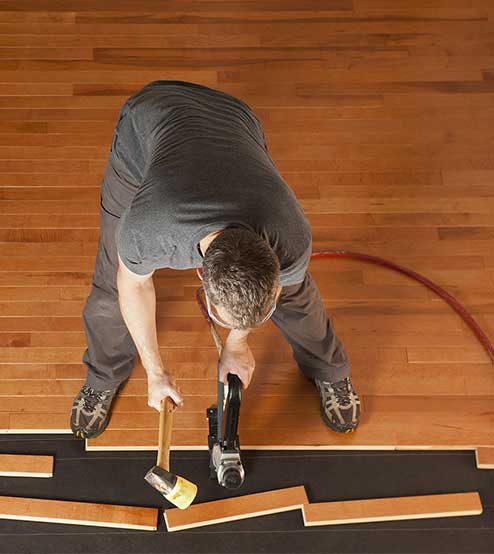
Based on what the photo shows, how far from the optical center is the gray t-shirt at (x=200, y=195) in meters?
1.64

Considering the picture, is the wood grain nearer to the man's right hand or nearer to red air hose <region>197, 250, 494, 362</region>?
red air hose <region>197, 250, 494, 362</region>

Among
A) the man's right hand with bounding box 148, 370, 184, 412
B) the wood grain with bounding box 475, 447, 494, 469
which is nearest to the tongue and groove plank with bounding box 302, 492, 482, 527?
the wood grain with bounding box 475, 447, 494, 469

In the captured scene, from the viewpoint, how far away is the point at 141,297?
1845 millimetres

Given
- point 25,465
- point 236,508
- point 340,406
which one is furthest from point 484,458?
point 25,465

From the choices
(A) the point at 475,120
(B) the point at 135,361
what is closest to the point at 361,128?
(A) the point at 475,120

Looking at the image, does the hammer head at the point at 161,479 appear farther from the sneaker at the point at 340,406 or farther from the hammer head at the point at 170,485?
the sneaker at the point at 340,406

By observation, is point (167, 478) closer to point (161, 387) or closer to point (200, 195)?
point (161, 387)

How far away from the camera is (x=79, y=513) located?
229 centimetres

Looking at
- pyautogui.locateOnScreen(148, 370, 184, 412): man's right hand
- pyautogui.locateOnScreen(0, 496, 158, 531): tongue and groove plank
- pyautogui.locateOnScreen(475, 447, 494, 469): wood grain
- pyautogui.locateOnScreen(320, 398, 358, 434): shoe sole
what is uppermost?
pyautogui.locateOnScreen(148, 370, 184, 412): man's right hand

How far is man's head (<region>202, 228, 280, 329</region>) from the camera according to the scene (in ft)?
4.95

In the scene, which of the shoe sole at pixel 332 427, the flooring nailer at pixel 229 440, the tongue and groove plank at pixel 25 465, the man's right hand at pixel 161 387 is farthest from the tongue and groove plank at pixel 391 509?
→ the tongue and groove plank at pixel 25 465

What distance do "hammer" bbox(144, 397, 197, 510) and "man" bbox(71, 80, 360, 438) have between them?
0.04 metres

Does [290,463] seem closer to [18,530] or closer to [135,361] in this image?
[135,361]

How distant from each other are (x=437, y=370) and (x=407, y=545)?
0.61 meters
